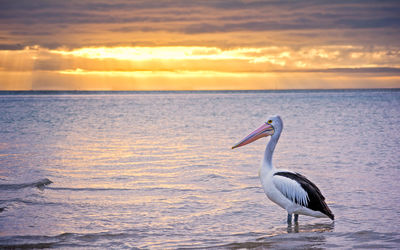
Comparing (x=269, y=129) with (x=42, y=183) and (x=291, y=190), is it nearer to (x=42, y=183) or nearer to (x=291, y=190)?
(x=291, y=190)

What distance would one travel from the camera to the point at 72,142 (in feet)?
44.7

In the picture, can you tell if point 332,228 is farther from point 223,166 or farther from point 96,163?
point 96,163

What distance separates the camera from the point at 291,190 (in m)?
5.47

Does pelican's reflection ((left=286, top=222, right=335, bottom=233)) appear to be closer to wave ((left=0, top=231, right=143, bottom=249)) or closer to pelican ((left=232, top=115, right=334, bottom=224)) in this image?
pelican ((left=232, top=115, right=334, bottom=224))

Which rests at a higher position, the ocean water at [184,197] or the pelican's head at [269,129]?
the pelican's head at [269,129]

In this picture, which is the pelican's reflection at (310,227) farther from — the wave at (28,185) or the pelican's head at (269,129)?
the wave at (28,185)

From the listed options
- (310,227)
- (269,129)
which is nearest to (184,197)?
(269,129)

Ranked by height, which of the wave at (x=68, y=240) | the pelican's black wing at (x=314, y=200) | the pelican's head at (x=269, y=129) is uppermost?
the pelican's head at (x=269, y=129)

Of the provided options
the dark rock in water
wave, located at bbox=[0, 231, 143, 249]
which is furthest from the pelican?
the dark rock in water

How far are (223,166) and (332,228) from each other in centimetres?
406

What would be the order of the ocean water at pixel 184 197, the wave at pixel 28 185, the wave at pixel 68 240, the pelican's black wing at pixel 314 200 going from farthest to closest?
the wave at pixel 28 185, the pelican's black wing at pixel 314 200, the ocean water at pixel 184 197, the wave at pixel 68 240

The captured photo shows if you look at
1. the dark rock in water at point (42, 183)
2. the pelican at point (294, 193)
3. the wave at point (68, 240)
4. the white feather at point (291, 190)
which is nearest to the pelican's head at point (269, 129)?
the pelican at point (294, 193)

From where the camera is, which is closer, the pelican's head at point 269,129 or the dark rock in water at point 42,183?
the pelican's head at point 269,129

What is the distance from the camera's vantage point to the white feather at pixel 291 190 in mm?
5426
